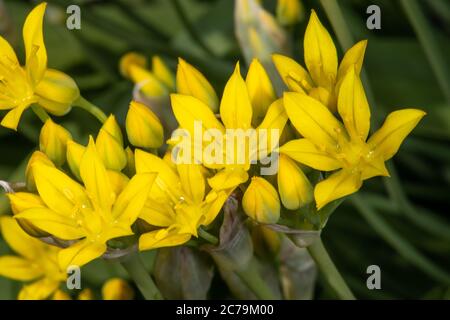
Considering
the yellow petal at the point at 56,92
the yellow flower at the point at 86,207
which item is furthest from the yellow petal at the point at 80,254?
the yellow petal at the point at 56,92

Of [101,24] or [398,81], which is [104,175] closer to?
[101,24]

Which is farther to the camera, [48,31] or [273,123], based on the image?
[48,31]

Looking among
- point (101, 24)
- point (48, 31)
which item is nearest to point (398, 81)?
point (101, 24)

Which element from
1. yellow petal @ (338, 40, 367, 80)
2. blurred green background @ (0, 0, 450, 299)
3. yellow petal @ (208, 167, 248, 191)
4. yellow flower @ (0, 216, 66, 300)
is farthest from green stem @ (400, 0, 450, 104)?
yellow flower @ (0, 216, 66, 300)

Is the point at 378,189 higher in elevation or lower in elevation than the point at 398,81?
lower

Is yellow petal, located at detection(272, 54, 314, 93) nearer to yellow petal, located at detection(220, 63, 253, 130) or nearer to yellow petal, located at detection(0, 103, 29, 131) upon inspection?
yellow petal, located at detection(220, 63, 253, 130)

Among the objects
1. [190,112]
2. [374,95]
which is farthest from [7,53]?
[374,95]

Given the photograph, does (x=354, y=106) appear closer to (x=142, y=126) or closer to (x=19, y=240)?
(x=142, y=126)
